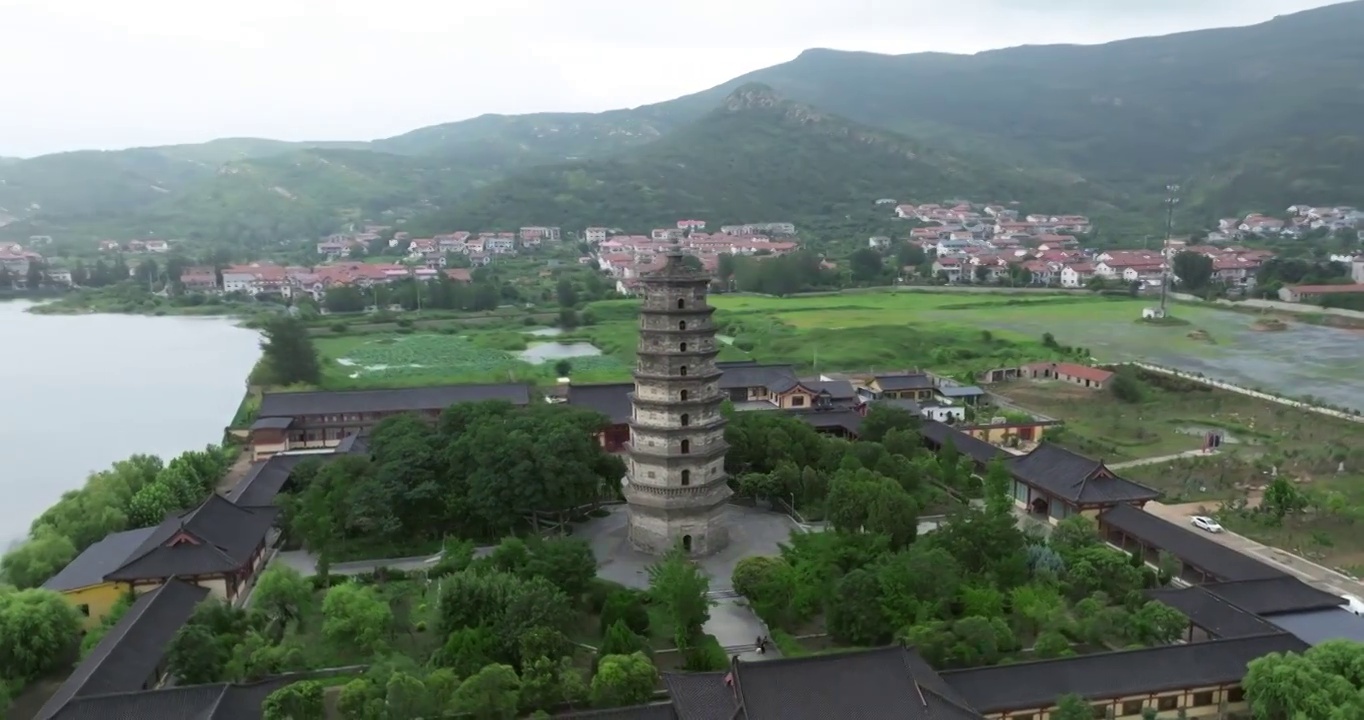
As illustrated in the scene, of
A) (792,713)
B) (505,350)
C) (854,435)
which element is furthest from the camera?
(505,350)

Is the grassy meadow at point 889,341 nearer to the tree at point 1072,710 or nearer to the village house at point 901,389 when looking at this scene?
the village house at point 901,389

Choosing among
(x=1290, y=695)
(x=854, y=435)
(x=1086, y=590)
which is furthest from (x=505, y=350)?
(x=1290, y=695)

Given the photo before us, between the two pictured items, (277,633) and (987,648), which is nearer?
(987,648)

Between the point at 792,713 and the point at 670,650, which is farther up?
the point at 792,713

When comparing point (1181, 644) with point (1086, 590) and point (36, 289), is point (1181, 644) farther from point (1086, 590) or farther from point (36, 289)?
point (36, 289)

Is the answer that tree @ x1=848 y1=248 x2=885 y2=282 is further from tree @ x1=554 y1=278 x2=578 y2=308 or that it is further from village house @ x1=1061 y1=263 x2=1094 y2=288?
tree @ x1=554 y1=278 x2=578 y2=308

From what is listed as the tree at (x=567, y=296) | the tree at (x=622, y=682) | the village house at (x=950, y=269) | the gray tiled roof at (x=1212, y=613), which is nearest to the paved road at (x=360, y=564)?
the tree at (x=622, y=682)
